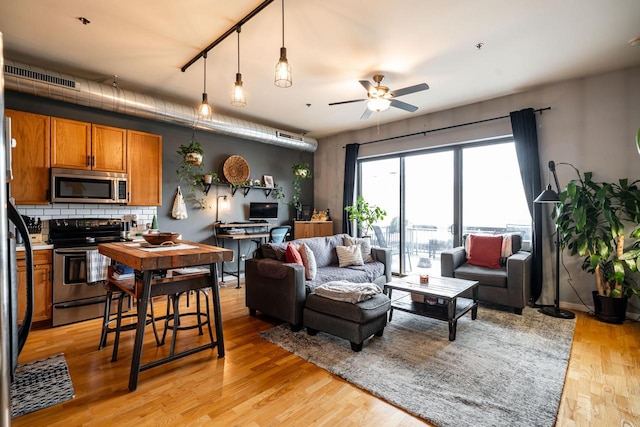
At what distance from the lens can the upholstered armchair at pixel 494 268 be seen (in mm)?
3719

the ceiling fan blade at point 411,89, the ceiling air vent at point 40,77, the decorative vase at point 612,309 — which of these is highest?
the ceiling air vent at point 40,77

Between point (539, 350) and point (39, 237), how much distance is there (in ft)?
17.7

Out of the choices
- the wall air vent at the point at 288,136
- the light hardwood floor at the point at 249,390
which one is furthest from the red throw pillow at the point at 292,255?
the wall air vent at the point at 288,136

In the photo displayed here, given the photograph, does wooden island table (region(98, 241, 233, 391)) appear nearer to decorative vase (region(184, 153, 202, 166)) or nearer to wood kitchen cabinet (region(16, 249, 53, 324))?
wood kitchen cabinet (region(16, 249, 53, 324))

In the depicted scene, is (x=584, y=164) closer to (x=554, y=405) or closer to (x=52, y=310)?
(x=554, y=405)

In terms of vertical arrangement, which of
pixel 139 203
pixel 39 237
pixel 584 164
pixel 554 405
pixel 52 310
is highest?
pixel 584 164

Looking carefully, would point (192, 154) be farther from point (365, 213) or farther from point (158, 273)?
point (365, 213)

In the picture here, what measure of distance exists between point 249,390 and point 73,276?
2669 millimetres

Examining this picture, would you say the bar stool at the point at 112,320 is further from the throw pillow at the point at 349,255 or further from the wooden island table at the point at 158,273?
the throw pillow at the point at 349,255

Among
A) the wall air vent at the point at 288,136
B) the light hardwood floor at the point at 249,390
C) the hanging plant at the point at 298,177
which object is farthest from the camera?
the hanging plant at the point at 298,177

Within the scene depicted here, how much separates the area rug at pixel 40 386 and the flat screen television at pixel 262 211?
3663mm

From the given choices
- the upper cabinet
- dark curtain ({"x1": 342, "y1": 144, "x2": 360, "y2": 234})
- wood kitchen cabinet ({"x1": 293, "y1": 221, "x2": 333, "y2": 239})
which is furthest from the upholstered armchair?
the upper cabinet

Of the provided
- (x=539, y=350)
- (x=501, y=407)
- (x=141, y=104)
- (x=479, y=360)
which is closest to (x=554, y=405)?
(x=501, y=407)

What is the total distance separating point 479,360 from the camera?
263 centimetres
